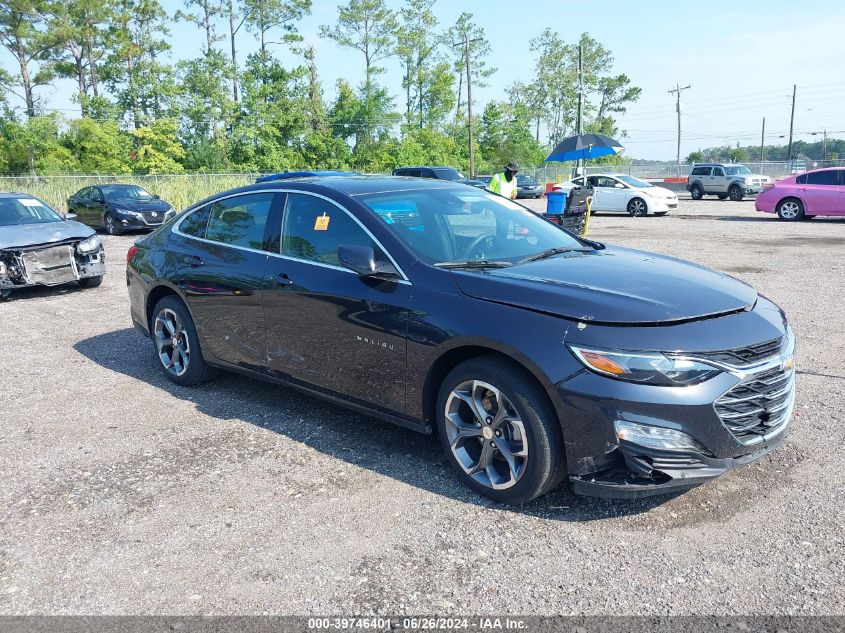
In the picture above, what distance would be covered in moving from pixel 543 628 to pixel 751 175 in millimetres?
34099

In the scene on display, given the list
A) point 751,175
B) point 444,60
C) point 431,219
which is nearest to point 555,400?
point 431,219

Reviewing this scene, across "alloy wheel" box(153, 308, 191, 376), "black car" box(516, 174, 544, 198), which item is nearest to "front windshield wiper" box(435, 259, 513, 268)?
"alloy wheel" box(153, 308, 191, 376)

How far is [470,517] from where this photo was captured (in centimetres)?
355

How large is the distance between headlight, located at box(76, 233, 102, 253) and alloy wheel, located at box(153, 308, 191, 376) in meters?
5.15

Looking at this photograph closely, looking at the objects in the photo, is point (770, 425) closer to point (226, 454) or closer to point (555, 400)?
point (555, 400)

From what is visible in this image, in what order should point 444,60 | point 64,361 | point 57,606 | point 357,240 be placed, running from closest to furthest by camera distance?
point 57,606, point 357,240, point 64,361, point 444,60

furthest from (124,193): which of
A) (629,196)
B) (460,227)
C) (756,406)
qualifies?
(756,406)

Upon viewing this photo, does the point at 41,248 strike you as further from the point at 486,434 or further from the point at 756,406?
the point at 756,406

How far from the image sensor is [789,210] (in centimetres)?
2098

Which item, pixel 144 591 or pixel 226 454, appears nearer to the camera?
pixel 144 591

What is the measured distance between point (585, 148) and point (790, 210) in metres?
7.01

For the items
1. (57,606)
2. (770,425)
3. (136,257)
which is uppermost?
(136,257)

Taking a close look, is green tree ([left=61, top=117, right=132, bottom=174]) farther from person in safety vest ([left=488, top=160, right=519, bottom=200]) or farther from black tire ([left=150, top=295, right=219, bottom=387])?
black tire ([left=150, top=295, right=219, bottom=387])

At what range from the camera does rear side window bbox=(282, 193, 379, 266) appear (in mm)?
4371
